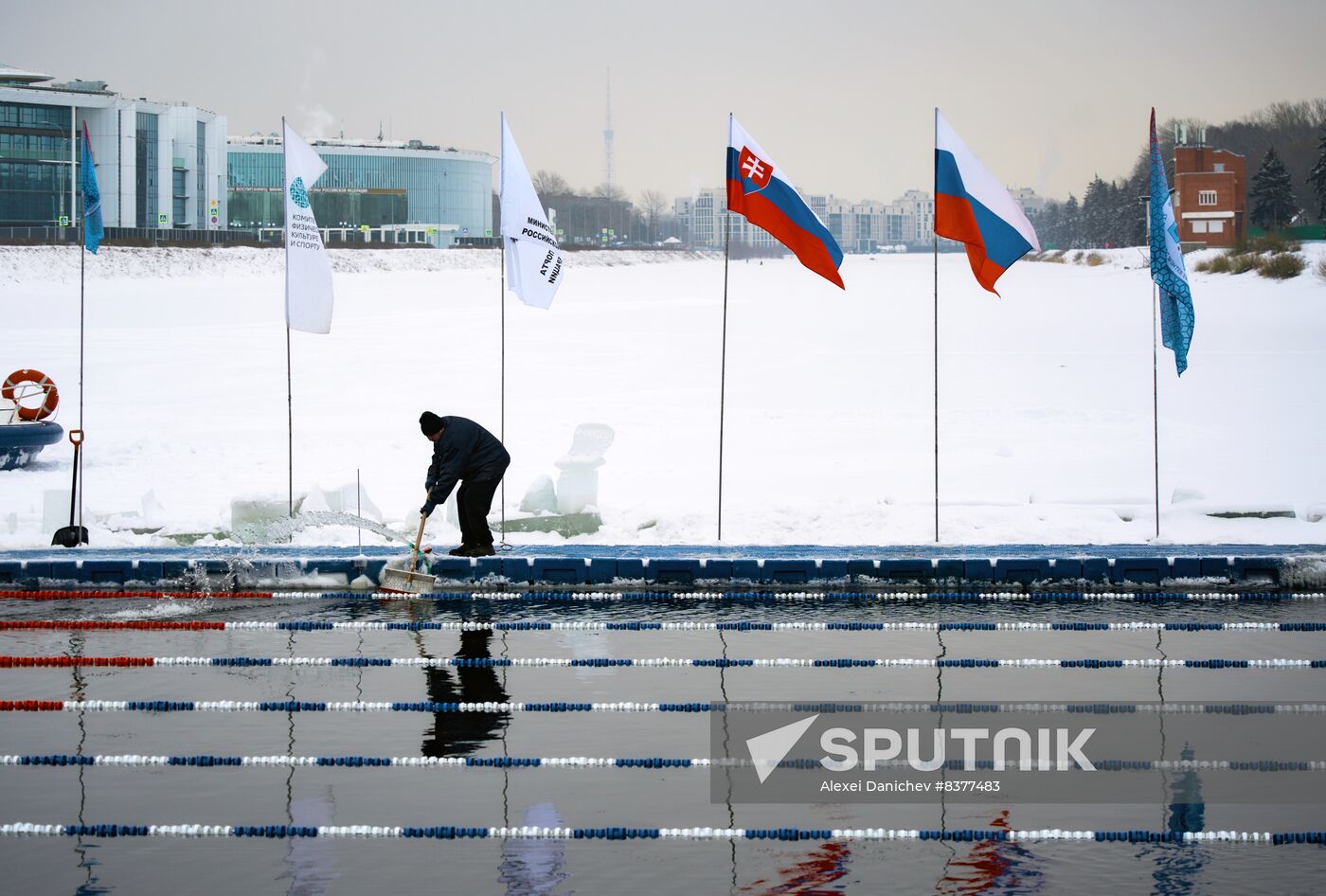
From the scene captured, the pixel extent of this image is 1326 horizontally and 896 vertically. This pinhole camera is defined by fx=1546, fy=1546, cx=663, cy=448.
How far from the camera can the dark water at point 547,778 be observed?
22.0 feet

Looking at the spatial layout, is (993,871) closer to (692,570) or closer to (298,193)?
(692,570)

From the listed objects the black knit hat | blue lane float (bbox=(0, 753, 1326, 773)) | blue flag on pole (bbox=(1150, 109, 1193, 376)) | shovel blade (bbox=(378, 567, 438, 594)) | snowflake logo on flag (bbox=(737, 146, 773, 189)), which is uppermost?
snowflake logo on flag (bbox=(737, 146, 773, 189))

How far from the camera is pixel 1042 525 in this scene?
16734mm

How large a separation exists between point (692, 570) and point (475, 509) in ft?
6.71

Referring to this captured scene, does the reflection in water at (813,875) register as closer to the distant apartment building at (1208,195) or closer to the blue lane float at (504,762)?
the blue lane float at (504,762)

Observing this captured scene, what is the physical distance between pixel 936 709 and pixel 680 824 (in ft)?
8.61

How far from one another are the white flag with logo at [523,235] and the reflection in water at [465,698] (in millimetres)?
4316

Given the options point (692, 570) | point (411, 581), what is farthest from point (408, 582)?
point (692, 570)

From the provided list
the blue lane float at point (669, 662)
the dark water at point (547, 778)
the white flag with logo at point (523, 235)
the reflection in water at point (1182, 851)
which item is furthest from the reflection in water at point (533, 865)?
the white flag with logo at point (523, 235)

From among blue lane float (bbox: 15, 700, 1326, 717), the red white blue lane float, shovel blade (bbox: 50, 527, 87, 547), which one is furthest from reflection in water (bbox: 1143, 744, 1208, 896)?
the red white blue lane float

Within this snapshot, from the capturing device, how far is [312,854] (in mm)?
7000

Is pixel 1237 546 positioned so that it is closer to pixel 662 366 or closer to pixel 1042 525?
pixel 1042 525

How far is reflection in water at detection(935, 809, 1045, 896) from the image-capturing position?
6.52m

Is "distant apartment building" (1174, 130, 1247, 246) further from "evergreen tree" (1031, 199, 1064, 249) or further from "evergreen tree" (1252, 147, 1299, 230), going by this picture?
"evergreen tree" (1031, 199, 1064, 249)
